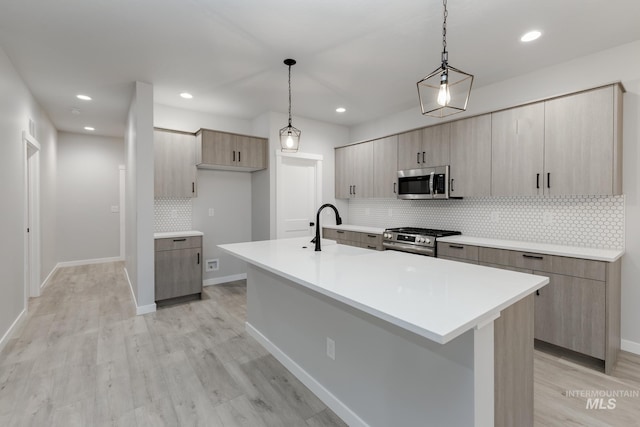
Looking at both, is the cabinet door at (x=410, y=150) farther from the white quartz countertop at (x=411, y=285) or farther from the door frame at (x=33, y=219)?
the door frame at (x=33, y=219)

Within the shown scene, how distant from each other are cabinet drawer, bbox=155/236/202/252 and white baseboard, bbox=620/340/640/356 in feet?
14.9

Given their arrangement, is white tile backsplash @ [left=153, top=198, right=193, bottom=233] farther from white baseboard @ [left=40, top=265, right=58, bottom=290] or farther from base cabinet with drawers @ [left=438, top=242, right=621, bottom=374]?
base cabinet with drawers @ [left=438, top=242, right=621, bottom=374]

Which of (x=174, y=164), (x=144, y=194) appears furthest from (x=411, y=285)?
(x=174, y=164)

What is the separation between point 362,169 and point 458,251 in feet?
6.98

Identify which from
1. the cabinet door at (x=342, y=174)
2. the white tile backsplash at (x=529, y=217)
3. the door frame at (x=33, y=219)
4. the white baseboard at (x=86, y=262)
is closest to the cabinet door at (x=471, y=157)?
the white tile backsplash at (x=529, y=217)

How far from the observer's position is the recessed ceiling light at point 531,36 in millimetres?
2508

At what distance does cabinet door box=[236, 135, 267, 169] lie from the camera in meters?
4.51

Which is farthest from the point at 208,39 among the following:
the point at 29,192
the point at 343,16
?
the point at 29,192

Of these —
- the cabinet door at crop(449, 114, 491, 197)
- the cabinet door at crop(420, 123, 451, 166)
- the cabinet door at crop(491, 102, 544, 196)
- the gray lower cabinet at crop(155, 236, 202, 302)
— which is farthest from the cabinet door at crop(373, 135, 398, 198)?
the gray lower cabinet at crop(155, 236, 202, 302)

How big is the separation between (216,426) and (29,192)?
13.8 feet

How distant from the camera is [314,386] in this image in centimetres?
215

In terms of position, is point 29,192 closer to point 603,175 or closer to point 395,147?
point 395,147

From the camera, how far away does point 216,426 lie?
1.85 meters

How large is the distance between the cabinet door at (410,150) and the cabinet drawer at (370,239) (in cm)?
101
